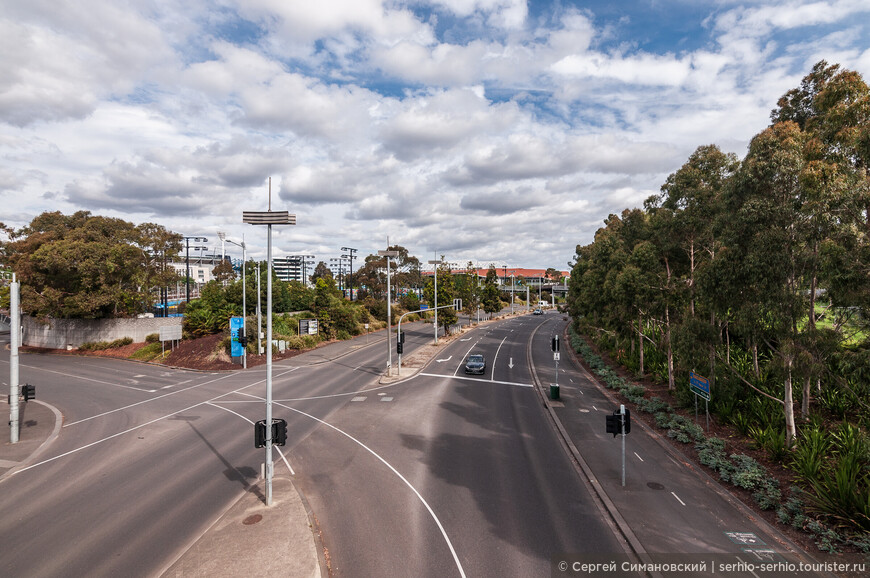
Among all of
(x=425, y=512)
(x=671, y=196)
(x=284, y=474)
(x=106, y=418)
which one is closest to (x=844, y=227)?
(x=671, y=196)

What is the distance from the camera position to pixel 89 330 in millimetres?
46344

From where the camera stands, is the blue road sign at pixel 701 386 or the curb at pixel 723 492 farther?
the blue road sign at pixel 701 386

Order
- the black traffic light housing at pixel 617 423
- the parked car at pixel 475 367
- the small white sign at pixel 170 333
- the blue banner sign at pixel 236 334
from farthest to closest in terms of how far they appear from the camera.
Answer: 1. the small white sign at pixel 170 333
2. the blue banner sign at pixel 236 334
3. the parked car at pixel 475 367
4. the black traffic light housing at pixel 617 423

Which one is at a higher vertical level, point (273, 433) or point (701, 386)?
point (273, 433)

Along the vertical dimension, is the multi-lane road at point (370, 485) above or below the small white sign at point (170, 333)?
below

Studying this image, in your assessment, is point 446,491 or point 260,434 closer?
point 260,434

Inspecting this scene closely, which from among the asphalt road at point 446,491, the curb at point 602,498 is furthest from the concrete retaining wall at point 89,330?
the curb at point 602,498

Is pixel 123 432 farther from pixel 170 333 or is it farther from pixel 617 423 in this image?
pixel 170 333

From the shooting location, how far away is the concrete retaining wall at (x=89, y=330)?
44.8 metres

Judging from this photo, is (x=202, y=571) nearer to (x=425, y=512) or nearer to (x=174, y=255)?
(x=425, y=512)

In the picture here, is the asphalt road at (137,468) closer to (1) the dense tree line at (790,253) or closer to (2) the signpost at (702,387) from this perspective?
(2) the signpost at (702,387)

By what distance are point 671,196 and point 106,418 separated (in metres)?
30.8

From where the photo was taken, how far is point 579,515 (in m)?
11.4

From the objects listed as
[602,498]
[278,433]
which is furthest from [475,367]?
[278,433]
